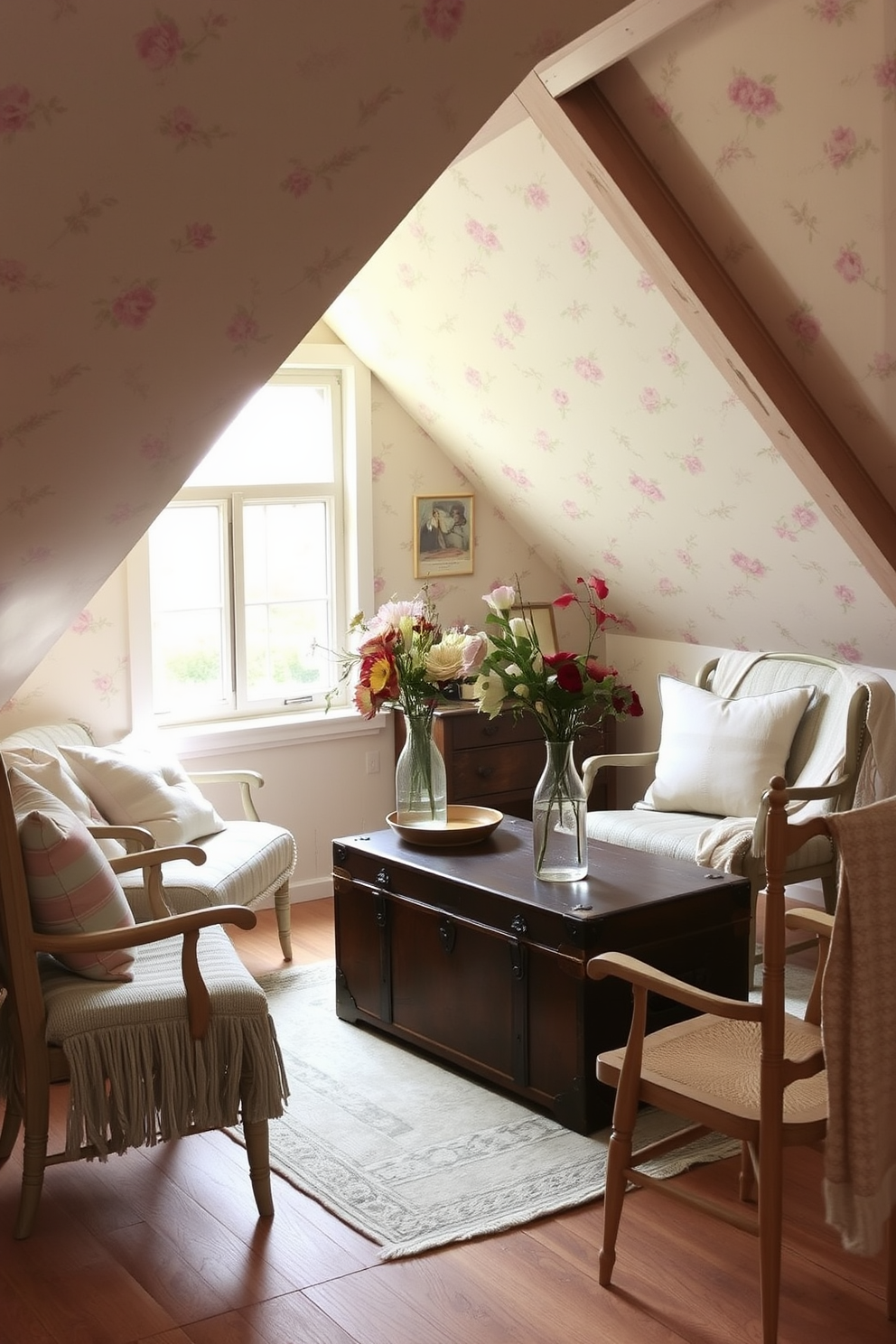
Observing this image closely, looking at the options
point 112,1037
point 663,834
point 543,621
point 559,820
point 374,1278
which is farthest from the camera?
point 543,621

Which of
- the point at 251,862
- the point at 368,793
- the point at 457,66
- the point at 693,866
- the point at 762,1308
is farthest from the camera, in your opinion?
the point at 368,793

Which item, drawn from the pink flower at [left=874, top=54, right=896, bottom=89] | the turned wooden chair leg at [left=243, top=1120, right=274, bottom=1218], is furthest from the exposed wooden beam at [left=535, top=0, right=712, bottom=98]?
the turned wooden chair leg at [left=243, top=1120, right=274, bottom=1218]

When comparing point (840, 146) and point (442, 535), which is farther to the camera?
point (442, 535)

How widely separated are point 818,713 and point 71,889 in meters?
2.68

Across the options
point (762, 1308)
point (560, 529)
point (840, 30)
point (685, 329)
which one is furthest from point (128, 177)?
point (560, 529)

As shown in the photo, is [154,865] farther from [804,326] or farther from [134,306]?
[804,326]

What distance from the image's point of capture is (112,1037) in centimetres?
290

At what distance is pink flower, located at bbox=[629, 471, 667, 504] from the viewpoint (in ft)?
15.8

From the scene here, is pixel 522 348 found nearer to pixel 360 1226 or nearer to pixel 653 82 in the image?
pixel 653 82

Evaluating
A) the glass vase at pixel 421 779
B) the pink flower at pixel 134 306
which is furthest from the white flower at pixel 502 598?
the pink flower at pixel 134 306

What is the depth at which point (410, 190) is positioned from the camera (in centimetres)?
229

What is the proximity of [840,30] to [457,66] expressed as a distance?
1.30 metres

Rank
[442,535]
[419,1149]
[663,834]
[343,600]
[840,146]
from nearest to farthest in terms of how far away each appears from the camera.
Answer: [840,146], [419,1149], [663,834], [343,600], [442,535]

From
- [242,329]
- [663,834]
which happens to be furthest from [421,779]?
[242,329]
